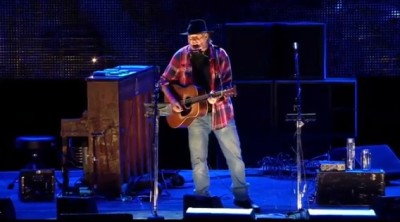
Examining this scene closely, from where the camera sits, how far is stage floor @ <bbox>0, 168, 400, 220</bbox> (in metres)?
10.6

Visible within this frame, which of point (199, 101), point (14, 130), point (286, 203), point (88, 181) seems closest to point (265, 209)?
point (286, 203)

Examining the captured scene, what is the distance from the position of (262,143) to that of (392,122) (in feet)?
6.14

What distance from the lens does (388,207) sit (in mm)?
8625

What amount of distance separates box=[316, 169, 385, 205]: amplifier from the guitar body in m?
1.34

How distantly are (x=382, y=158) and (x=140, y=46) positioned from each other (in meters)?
3.56

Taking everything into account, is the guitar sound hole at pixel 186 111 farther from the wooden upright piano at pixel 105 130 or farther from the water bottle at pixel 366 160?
the water bottle at pixel 366 160

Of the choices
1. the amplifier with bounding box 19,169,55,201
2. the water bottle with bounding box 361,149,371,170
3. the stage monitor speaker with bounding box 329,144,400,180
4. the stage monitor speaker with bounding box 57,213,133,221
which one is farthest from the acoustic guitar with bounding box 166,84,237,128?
Answer: the stage monitor speaker with bounding box 57,213,133,221

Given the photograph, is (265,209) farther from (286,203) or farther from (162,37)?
(162,37)

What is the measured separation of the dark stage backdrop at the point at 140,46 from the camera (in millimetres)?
13719

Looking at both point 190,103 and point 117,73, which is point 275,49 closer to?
point 117,73

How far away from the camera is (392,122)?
13.9 m

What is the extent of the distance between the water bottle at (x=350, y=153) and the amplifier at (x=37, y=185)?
3.13 metres

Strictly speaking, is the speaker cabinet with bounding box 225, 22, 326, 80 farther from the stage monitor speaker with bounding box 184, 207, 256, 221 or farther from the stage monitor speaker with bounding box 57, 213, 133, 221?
the stage monitor speaker with bounding box 57, 213, 133, 221

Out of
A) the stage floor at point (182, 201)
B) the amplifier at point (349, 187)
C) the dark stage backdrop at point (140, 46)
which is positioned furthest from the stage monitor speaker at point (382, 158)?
the amplifier at point (349, 187)
